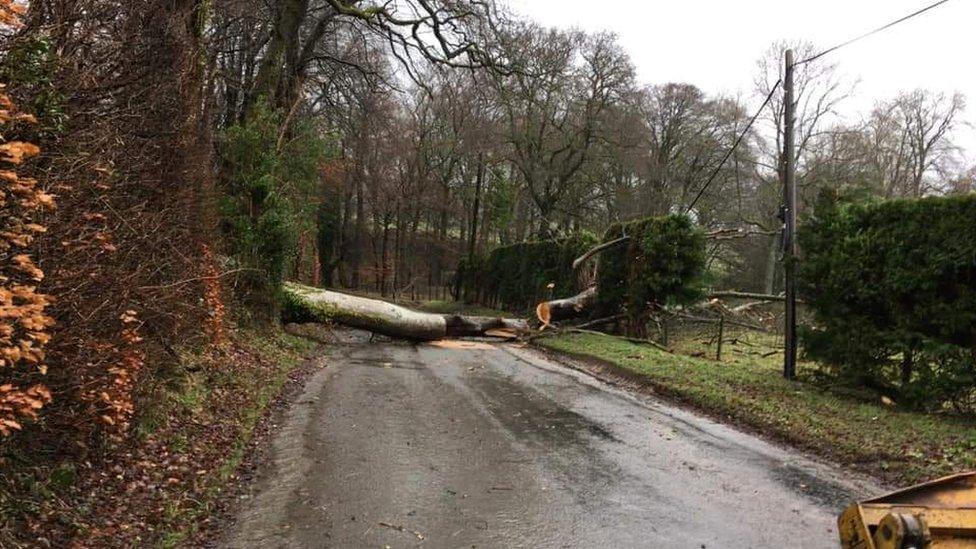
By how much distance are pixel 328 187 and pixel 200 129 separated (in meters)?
32.5

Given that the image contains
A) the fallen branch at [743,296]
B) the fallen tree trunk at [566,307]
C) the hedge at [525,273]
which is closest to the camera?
the fallen branch at [743,296]

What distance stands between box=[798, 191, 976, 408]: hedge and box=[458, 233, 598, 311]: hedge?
13421 millimetres

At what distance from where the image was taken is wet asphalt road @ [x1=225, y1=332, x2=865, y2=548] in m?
4.69

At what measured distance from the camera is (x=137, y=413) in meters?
5.84

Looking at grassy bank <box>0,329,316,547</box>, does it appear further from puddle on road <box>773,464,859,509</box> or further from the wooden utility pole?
the wooden utility pole

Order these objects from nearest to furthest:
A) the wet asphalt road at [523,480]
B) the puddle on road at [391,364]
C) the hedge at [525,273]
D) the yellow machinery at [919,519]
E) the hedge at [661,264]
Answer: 1. the yellow machinery at [919,519]
2. the wet asphalt road at [523,480]
3. the puddle on road at [391,364]
4. the hedge at [661,264]
5. the hedge at [525,273]

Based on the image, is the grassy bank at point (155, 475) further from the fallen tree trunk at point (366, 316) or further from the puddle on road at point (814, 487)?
the fallen tree trunk at point (366, 316)

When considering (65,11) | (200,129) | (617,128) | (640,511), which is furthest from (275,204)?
(617,128)

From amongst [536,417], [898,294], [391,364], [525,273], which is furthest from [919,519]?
[525,273]

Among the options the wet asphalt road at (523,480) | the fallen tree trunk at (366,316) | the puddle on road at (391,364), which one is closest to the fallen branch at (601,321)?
the fallen tree trunk at (366,316)

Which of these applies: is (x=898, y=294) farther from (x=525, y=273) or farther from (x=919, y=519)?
(x=525, y=273)

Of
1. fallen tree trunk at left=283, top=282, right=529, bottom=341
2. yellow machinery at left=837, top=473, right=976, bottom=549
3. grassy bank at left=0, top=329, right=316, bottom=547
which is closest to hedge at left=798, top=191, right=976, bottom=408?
yellow machinery at left=837, top=473, right=976, bottom=549

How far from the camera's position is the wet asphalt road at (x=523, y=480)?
469 cm

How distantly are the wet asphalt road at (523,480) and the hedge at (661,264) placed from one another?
6919mm
